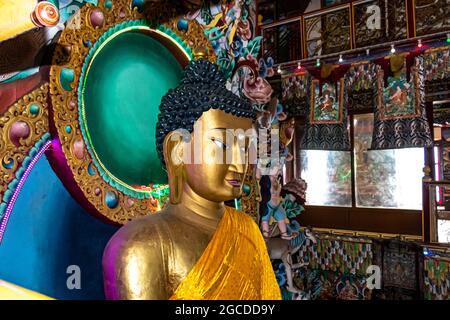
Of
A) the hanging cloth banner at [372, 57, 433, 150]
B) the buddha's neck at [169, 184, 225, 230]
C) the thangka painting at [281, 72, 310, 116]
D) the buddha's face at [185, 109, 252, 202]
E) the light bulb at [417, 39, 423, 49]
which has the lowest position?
the buddha's neck at [169, 184, 225, 230]

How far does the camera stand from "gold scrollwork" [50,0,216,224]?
1317mm

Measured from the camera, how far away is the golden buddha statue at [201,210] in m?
1.29

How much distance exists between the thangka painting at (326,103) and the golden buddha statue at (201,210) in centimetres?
503

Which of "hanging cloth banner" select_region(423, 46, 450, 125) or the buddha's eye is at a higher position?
"hanging cloth banner" select_region(423, 46, 450, 125)

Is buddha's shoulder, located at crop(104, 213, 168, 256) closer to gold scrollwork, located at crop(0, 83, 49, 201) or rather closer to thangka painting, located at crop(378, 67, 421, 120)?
gold scrollwork, located at crop(0, 83, 49, 201)

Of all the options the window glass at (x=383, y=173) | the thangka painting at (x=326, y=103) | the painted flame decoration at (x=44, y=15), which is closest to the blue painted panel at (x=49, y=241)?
the painted flame decoration at (x=44, y=15)

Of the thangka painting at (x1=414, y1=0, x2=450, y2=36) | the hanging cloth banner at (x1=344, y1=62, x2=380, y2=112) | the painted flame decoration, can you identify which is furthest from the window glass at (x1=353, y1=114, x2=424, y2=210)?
the painted flame decoration

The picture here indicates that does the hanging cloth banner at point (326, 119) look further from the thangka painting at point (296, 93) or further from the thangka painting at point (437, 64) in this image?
the thangka painting at point (437, 64)

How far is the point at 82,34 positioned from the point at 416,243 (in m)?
4.99

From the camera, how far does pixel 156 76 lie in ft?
5.52

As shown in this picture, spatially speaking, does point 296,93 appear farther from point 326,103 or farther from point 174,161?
point 174,161
